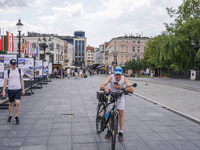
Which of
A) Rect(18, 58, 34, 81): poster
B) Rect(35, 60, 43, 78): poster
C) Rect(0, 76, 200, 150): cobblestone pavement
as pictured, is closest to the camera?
Rect(0, 76, 200, 150): cobblestone pavement

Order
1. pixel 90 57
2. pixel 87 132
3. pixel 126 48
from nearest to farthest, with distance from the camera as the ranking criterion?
1. pixel 87 132
2. pixel 126 48
3. pixel 90 57

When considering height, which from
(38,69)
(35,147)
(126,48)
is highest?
(126,48)

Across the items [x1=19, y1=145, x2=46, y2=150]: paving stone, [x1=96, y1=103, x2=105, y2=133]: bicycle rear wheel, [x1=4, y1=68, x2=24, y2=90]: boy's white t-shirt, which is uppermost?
[x1=4, y1=68, x2=24, y2=90]: boy's white t-shirt

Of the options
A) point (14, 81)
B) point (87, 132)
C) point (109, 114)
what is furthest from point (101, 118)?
point (14, 81)

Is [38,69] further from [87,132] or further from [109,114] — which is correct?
[109,114]

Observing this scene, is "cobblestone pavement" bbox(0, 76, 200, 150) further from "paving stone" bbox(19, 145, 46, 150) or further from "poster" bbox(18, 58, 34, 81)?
"poster" bbox(18, 58, 34, 81)

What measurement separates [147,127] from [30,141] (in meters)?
3.11

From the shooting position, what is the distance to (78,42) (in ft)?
423

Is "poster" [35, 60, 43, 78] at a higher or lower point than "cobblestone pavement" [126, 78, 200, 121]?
higher

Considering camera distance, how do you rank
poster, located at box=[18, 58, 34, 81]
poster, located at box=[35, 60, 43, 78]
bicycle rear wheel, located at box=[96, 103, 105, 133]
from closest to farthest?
bicycle rear wheel, located at box=[96, 103, 105, 133]
poster, located at box=[18, 58, 34, 81]
poster, located at box=[35, 60, 43, 78]

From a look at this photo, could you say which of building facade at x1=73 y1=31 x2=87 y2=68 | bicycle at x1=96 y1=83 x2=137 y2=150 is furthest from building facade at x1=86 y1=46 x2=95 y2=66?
bicycle at x1=96 y1=83 x2=137 y2=150

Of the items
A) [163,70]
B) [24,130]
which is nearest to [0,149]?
[24,130]

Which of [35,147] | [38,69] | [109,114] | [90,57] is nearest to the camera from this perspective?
[35,147]

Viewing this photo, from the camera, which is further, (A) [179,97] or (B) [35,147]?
(A) [179,97]
